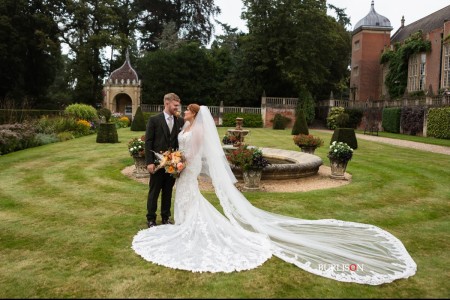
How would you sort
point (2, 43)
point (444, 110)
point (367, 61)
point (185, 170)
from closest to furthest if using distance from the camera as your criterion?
point (185, 170) → point (444, 110) → point (2, 43) → point (367, 61)

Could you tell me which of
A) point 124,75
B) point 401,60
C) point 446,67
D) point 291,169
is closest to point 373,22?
point 401,60

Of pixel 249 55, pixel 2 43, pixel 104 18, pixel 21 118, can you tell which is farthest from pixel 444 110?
pixel 2 43

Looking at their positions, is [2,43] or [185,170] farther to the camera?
[2,43]

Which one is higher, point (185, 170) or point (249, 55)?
point (249, 55)

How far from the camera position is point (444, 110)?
23.1 metres

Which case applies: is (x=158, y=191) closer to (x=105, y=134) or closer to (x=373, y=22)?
(x=105, y=134)

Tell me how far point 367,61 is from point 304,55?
12.0 m

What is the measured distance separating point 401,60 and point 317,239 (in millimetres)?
36250

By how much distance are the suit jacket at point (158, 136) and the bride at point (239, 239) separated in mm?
245

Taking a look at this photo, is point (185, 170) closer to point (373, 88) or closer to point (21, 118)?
point (21, 118)

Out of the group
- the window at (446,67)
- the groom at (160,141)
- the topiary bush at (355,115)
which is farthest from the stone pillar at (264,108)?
the groom at (160,141)

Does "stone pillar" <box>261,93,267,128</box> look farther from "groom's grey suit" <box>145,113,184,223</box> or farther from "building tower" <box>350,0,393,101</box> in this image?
"groom's grey suit" <box>145,113,184,223</box>

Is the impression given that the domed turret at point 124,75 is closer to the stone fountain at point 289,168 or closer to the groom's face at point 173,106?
the stone fountain at point 289,168

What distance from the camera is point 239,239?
4605 mm
